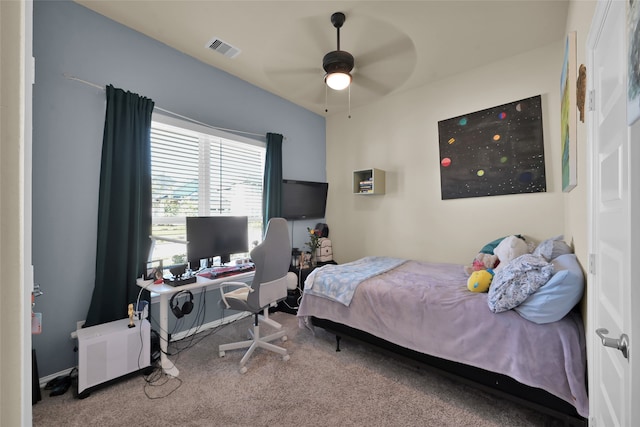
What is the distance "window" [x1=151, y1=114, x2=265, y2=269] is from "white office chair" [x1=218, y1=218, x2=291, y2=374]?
2.27ft

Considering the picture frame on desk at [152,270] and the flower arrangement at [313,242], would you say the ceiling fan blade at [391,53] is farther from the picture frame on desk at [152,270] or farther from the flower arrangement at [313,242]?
the picture frame on desk at [152,270]

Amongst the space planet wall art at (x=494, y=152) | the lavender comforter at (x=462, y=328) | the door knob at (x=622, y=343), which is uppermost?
the space planet wall art at (x=494, y=152)

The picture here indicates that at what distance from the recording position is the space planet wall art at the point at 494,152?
2.87 meters

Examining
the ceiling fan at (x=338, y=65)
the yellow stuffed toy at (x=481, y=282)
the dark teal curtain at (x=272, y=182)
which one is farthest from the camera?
the dark teal curtain at (x=272, y=182)

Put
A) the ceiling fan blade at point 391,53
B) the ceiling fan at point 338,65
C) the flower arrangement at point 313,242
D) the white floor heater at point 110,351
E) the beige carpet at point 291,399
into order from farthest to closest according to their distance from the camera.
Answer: the flower arrangement at point 313,242, the ceiling fan blade at point 391,53, the ceiling fan at point 338,65, the white floor heater at point 110,351, the beige carpet at point 291,399

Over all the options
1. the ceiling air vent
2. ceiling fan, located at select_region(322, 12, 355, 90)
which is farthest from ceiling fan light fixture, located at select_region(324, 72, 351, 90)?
the ceiling air vent

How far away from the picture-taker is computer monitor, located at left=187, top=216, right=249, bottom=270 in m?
2.69

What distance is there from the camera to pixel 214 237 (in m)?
2.87

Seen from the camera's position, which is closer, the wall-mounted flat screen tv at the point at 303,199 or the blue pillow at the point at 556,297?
the blue pillow at the point at 556,297

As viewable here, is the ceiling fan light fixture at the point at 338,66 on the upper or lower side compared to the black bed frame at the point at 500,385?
upper

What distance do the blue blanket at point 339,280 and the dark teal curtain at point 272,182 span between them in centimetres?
119

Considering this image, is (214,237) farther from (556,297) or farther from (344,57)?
(556,297)

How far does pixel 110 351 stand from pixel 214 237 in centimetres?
120

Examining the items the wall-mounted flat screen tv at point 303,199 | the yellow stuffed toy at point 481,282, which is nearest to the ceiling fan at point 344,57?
the wall-mounted flat screen tv at point 303,199
